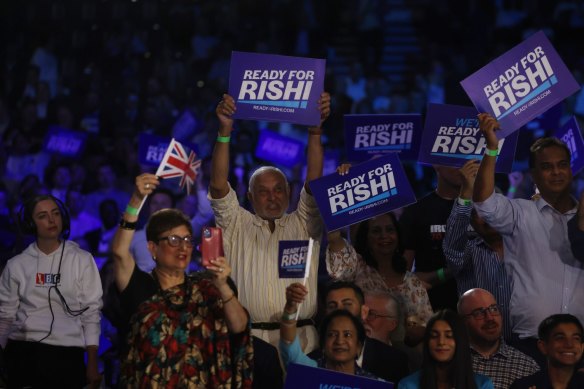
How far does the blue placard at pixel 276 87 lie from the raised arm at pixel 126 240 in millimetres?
1150

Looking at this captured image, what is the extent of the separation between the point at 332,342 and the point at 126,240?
0.99m

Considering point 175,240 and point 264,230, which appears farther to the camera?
point 264,230

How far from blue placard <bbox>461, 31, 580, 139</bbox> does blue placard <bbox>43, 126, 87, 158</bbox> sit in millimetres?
5698

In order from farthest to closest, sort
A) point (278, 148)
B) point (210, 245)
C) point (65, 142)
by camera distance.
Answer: point (65, 142)
point (278, 148)
point (210, 245)

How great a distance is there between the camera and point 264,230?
5.80 metres

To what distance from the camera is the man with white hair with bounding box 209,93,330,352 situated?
5.62 meters

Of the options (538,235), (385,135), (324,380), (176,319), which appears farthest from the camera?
(385,135)

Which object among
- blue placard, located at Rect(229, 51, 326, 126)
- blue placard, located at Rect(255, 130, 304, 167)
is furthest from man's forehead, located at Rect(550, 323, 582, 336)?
blue placard, located at Rect(255, 130, 304, 167)

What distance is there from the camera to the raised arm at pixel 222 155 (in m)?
5.79

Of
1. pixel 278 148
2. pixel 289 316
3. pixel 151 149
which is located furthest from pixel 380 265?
pixel 278 148

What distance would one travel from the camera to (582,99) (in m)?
11.7

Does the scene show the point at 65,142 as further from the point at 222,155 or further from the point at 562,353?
the point at 562,353

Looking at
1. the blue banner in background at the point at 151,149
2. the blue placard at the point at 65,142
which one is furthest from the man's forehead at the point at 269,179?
the blue placard at the point at 65,142

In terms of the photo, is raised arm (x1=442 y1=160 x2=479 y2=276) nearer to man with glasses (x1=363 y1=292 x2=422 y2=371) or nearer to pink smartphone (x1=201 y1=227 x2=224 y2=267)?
man with glasses (x1=363 y1=292 x2=422 y2=371)
